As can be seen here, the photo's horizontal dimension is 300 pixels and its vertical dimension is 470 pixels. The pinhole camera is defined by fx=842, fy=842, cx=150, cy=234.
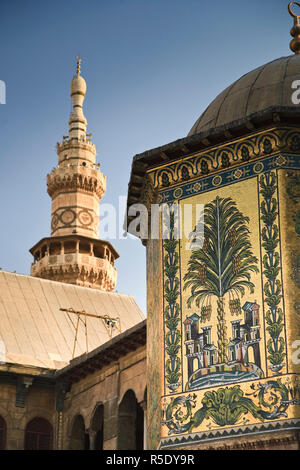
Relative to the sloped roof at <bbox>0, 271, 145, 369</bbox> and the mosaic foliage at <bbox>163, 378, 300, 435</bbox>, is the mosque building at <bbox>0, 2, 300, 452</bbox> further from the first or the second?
the sloped roof at <bbox>0, 271, 145, 369</bbox>

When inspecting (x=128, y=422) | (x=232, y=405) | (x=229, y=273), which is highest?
(x=229, y=273)

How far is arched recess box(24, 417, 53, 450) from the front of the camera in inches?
801

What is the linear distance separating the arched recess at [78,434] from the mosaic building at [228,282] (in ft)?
30.7

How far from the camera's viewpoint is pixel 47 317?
2439 cm

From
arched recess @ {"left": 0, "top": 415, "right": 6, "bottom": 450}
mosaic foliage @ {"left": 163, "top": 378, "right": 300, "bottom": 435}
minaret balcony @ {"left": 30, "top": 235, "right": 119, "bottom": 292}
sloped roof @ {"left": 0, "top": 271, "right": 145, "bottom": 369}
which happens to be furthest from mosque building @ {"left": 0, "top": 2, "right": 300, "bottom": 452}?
minaret balcony @ {"left": 30, "top": 235, "right": 119, "bottom": 292}

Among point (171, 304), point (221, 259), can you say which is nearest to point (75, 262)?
point (171, 304)

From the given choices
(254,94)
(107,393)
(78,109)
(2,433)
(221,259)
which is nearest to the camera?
(221,259)

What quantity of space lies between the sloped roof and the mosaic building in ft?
32.0

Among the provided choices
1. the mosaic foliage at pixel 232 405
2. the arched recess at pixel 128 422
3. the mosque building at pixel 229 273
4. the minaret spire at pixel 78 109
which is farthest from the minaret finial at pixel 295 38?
the minaret spire at pixel 78 109

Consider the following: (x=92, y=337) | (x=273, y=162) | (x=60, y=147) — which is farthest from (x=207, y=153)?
(x=60, y=147)

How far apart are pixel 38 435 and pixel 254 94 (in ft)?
38.3

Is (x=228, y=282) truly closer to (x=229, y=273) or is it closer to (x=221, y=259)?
(x=229, y=273)

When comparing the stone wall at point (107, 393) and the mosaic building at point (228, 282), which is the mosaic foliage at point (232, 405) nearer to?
the mosaic building at point (228, 282)

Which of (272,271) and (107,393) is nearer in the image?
(272,271)
